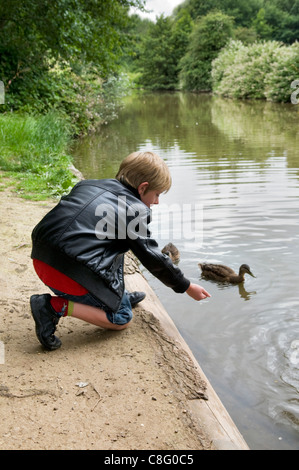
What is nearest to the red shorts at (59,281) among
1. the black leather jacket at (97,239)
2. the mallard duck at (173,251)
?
the black leather jacket at (97,239)

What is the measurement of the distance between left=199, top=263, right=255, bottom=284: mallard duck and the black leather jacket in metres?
2.34

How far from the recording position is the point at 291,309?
4.80 m

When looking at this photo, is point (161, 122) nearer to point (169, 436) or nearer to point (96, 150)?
point (96, 150)

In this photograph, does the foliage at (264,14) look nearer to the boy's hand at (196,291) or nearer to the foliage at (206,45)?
→ the foliage at (206,45)

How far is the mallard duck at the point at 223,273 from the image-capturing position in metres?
5.55

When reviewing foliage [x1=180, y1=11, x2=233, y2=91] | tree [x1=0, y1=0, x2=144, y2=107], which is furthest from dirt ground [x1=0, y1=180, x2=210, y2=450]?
foliage [x1=180, y1=11, x2=233, y2=91]

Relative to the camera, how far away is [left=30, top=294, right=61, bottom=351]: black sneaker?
10.5 feet

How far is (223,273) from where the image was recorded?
5664 mm

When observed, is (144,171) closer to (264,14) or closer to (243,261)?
(243,261)

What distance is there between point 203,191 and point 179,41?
58503mm

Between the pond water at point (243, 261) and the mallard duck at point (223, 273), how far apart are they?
0.09 metres

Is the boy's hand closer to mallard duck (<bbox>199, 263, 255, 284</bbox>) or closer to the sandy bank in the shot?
the sandy bank

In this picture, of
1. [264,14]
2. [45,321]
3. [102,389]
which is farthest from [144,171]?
[264,14]

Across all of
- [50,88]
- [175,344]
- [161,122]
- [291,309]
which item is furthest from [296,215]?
[161,122]
